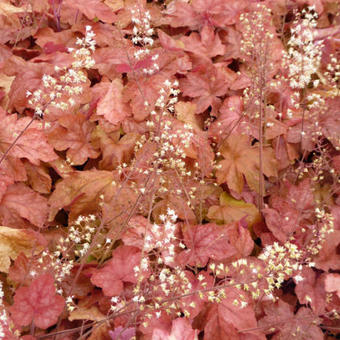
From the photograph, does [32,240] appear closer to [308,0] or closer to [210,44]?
[210,44]

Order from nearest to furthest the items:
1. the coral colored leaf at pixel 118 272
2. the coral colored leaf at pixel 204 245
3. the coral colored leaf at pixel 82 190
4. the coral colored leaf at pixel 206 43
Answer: the coral colored leaf at pixel 118 272 → the coral colored leaf at pixel 204 245 → the coral colored leaf at pixel 82 190 → the coral colored leaf at pixel 206 43

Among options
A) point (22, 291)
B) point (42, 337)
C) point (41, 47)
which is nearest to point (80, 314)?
point (42, 337)

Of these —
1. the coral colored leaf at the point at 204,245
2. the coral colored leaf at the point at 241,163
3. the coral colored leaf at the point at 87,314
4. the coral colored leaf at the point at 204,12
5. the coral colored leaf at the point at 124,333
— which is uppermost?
the coral colored leaf at the point at 204,12

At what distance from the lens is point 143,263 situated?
4.26 ft

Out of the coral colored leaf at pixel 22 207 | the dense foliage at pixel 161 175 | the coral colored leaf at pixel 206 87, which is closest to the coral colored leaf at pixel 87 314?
the dense foliage at pixel 161 175

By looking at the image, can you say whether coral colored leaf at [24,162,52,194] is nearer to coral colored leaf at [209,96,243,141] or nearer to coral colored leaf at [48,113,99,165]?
coral colored leaf at [48,113,99,165]

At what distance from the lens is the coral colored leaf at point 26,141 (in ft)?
5.94

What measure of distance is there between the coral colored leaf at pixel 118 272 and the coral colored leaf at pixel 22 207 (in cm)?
34

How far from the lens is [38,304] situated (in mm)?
1427

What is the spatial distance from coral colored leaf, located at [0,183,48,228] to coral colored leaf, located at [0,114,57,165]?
14 cm

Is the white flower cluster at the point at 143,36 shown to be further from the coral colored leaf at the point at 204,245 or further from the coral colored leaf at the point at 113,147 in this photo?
the coral colored leaf at the point at 204,245

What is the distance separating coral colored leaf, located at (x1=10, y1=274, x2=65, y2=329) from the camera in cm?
141

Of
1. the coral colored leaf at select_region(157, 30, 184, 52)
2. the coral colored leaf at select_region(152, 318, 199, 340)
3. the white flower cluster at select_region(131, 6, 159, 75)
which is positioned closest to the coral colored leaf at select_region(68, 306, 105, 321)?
the coral colored leaf at select_region(152, 318, 199, 340)

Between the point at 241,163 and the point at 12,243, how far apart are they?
1.14m
